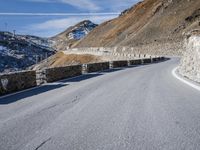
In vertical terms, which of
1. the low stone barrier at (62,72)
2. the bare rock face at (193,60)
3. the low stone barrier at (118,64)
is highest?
the bare rock face at (193,60)

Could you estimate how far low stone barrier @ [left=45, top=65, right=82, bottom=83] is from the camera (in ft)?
77.0

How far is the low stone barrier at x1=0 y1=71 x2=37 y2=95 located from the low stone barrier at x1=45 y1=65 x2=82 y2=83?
2.06 metres

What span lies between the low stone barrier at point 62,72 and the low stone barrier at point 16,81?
206 cm

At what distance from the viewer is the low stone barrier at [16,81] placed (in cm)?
1753

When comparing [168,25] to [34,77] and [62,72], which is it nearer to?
[62,72]

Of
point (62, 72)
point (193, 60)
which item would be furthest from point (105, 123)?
point (62, 72)

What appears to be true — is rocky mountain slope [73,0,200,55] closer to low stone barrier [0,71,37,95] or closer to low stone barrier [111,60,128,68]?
low stone barrier [111,60,128,68]

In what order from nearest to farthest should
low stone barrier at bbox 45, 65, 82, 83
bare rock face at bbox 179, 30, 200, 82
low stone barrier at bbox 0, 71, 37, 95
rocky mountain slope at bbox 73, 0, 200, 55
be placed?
bare rock face at bbox 179, 30, 200, 82, low stone barrier at bbox 0, 71, 37, 95, low stone barrier at bbox 45, 65, 82, 83, rocky mountain slope at bbox 73, 0, 200, 55

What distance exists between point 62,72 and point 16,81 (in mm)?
7270

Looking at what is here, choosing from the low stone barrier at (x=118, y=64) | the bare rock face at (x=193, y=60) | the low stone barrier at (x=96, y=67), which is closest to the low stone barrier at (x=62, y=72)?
the low stone barrier at (x=96, y=67)

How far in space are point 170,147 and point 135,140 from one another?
714 mm

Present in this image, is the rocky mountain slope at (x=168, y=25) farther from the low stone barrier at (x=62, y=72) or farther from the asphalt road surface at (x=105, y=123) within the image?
the asphalt road surface at (x=105, y=123)

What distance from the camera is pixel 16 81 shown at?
18859 millimetres

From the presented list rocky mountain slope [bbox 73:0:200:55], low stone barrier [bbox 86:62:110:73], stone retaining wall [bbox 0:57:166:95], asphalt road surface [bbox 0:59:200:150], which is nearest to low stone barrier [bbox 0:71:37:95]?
stone retaining wall [bbox 0:57:166:95]
